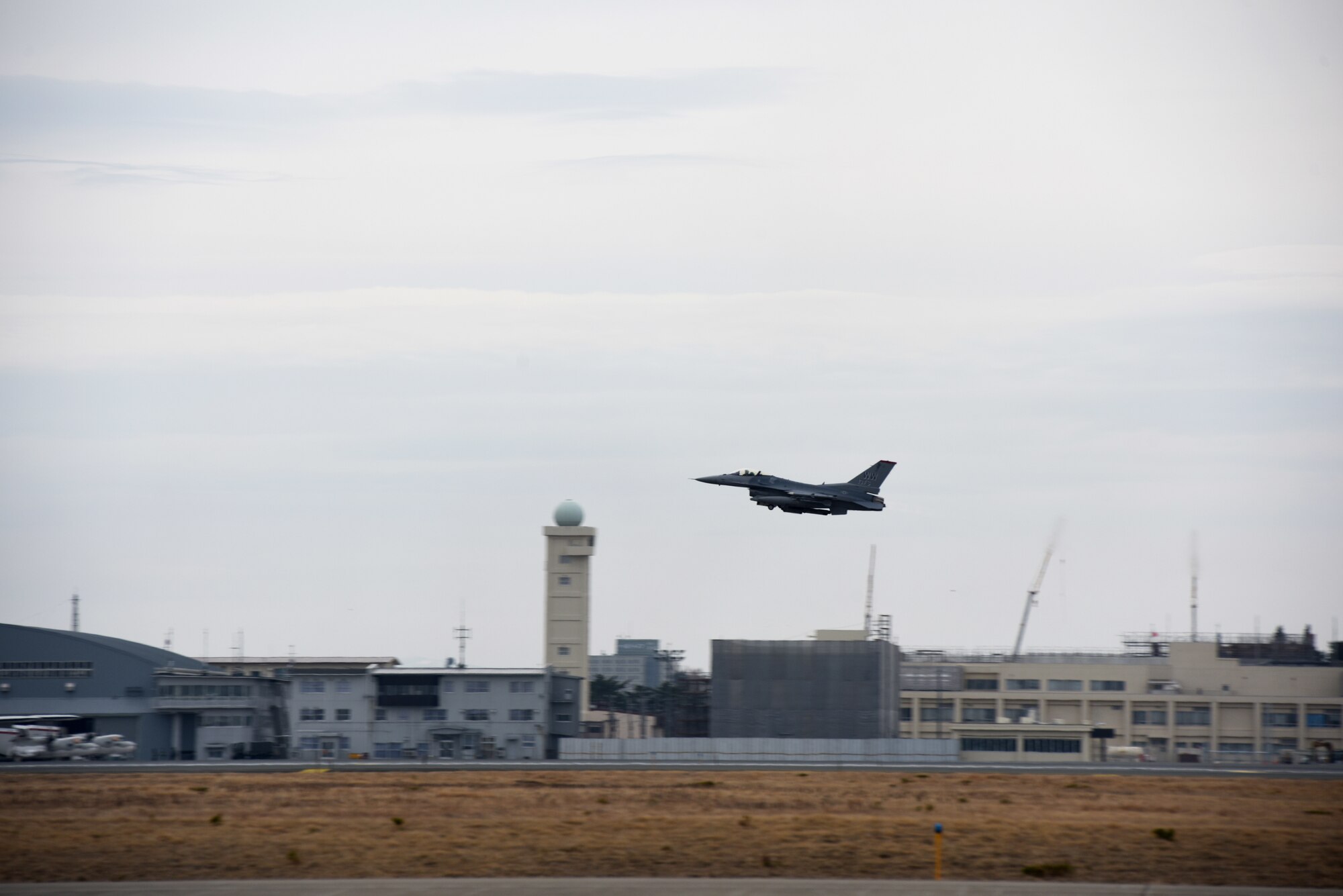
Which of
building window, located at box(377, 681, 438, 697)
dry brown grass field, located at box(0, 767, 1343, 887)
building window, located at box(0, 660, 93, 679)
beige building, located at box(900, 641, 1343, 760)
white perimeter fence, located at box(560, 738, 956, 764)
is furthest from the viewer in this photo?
beige building, located at box(900, 641, 1343, 760)

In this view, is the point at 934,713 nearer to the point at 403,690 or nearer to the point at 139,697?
the point at 403,690

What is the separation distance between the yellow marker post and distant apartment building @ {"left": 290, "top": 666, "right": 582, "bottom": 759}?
2781 inches

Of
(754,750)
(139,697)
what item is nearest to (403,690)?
(139,697)

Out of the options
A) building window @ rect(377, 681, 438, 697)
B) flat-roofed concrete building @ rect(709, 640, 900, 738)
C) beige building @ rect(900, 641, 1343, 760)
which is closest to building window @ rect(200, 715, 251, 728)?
building window @ rect(377, 681, 438, 697)

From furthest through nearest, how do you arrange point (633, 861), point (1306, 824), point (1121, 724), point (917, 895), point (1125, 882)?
point (1121, 724), point (1306, 824), point (633, 861), point (1125, 882), point (917, 895)

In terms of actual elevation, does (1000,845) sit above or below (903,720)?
above

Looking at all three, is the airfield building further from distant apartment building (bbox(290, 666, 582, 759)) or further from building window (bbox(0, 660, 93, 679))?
distant apartment building (bbox(290, 666, 582, 759))

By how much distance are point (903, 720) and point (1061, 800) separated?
3673 inches

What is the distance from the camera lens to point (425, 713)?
117 meters

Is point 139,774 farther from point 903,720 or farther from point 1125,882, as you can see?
point 903,720

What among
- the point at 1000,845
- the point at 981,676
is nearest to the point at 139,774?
the point at 1000,845

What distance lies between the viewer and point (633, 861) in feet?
144

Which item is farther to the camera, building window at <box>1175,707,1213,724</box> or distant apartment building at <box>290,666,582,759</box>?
building window at <box>1175,707,1213,724</box>

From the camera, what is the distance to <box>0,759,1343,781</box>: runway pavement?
78250 millimetres
